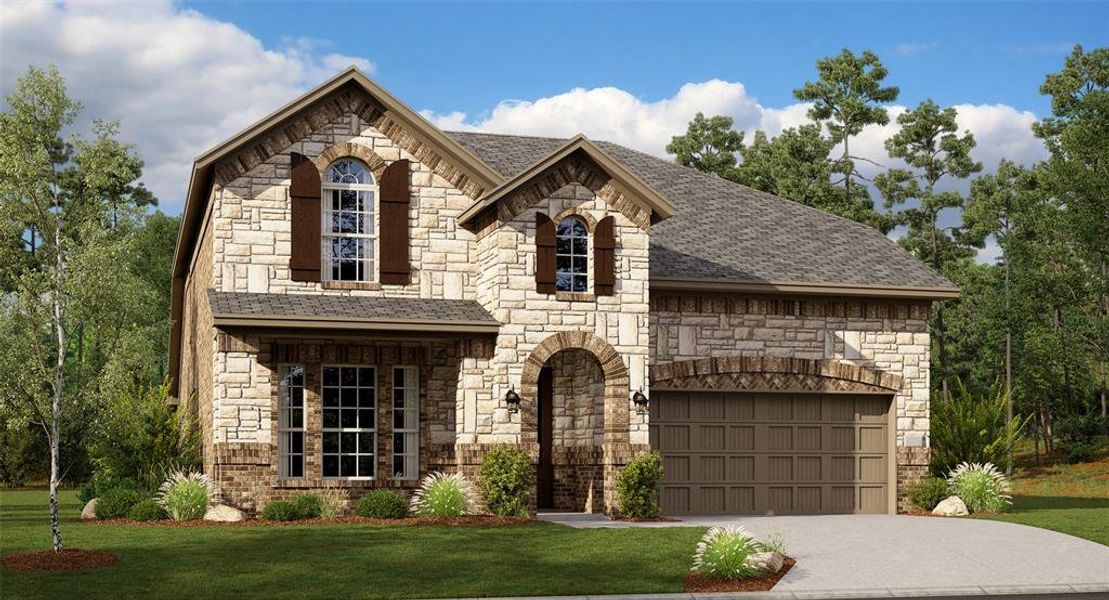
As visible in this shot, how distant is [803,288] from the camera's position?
24672 millimetres

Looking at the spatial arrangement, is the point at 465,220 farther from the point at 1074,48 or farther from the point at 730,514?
the point at 1074,48

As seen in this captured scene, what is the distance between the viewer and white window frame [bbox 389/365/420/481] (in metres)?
23.2

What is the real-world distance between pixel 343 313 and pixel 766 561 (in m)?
9.59

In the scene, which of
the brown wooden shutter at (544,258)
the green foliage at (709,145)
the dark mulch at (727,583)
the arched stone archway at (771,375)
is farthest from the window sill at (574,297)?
the green foliage at (709,145)

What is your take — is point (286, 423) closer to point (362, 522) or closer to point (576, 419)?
point (362, 522)

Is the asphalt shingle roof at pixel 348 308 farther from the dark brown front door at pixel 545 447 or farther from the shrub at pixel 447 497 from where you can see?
the shrub at pixel 447 497

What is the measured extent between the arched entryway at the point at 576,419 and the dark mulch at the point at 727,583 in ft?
23.0

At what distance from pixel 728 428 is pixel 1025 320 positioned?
29.4 m

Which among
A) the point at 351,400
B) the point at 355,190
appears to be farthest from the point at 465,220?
the point at 351,400

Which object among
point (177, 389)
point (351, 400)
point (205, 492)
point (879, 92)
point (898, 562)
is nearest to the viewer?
point (898, 562)

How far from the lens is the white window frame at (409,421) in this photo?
76.3 feet

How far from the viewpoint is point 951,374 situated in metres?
54.1

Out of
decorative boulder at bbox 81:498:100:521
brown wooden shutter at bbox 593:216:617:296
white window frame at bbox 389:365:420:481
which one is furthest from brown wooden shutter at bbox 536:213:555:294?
decorative boulder at bbox 81:498:100:521

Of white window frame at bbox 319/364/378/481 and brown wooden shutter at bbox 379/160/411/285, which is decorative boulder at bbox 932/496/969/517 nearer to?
white window frame at bbox 319/364/378/481
